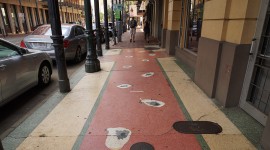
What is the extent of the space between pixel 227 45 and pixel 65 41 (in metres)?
6.00

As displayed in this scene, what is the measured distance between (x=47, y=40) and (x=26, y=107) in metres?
3.68

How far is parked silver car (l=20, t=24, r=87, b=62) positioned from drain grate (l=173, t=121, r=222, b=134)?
5736 millimetres

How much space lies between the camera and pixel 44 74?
546cm

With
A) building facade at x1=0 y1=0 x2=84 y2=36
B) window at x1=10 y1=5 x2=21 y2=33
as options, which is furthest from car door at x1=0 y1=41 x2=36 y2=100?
window at x1=10 y1=5 x2=21 y2=33

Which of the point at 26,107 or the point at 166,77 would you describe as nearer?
the point at 26,107

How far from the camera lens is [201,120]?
3.50 meters

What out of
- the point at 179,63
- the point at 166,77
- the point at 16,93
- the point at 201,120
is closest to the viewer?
the point at 201,120

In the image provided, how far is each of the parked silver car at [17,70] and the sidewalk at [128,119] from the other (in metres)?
0.67

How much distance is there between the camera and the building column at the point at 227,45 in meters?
3.46

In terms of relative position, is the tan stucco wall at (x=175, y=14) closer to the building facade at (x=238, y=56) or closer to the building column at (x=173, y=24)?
the building column at (x=173, y=24)

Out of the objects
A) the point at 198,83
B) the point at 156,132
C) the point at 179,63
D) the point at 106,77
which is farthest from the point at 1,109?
the point at 179,63

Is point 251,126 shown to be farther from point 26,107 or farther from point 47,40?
point 47,40

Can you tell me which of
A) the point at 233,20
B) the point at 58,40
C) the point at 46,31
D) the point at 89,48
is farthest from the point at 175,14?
the point at 58,40

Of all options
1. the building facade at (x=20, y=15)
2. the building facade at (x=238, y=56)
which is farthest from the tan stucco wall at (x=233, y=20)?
the building facade at (x=20, y=15)
